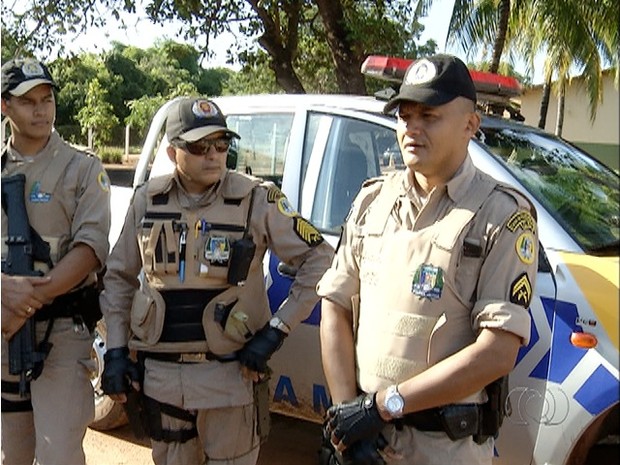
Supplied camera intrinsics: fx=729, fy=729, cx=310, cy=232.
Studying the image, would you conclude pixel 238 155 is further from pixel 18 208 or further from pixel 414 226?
pixel 414 226

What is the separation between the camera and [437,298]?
1729 millimetres

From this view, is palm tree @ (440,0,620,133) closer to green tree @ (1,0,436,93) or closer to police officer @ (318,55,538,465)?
green tree @ (1,0,436,93)

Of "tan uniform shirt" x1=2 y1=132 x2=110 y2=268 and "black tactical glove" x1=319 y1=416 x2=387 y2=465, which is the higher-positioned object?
"tan uniform shirt" x1=2 y1=132 x2=110 y2=268

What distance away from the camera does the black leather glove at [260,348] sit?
2.37 meters

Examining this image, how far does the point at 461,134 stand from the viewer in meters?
1.81

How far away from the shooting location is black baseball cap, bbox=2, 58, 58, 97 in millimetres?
2594

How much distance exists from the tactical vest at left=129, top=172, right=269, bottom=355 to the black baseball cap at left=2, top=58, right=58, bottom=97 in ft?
2.19

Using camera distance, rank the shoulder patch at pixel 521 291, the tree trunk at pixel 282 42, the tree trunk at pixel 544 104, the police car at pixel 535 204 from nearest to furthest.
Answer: the shoulder patch at pixel 521 291
the police car at pixel 535 204
the tree trunk at pixel 544 104
the tree trunk at pixel 282 42

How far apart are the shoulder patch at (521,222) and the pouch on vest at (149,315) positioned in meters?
1.18

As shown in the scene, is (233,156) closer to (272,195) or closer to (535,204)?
(272,195)

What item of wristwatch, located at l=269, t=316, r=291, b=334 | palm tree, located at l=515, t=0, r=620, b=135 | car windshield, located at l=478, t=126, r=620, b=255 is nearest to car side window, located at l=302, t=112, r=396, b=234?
car windshield, located at l=478, t=126, r=620, b=255

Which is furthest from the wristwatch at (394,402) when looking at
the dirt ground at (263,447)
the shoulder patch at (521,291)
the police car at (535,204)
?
the dirt ground at (263,447)

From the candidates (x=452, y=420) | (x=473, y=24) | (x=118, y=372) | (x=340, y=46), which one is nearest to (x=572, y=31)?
(x=340, y=46)

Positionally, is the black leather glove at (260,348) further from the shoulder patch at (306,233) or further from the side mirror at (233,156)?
the side mirror at (233,156)
